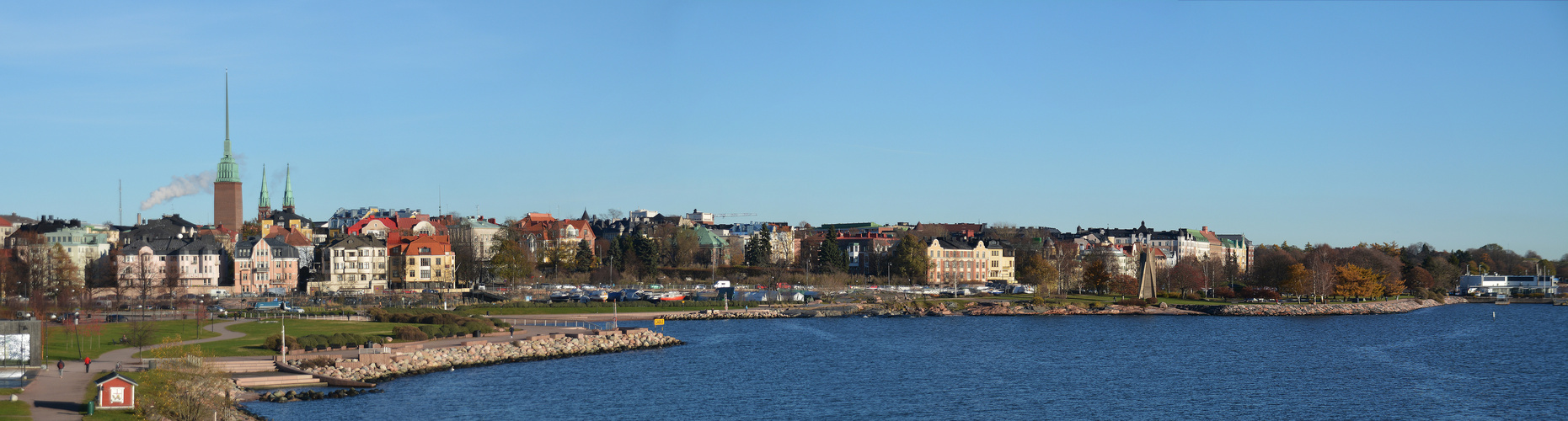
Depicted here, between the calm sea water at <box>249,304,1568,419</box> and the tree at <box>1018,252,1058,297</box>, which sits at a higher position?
the tree at <box>1018,252,1058,297</box>

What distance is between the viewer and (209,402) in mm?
36156

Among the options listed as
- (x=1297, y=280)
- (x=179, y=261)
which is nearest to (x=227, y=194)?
(x=179, y=261)

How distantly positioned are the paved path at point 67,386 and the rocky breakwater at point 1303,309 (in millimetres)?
87504

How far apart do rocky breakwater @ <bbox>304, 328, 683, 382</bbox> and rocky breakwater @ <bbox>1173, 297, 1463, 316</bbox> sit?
194 ft

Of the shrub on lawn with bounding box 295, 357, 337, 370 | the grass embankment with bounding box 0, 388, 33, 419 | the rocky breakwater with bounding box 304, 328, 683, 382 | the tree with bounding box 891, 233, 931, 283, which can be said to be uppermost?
the tree with bounding box 891, 233, 931, 283

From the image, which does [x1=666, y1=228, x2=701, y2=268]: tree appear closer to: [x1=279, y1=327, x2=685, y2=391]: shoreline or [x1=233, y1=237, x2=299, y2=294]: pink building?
[x1=233, y1=237, x2=299, y2=294]: pink building

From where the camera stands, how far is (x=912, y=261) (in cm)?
13800

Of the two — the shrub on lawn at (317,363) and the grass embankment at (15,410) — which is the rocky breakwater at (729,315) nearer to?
the shrub on lawn at (317,363)

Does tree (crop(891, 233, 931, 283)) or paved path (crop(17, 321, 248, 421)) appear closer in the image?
paved path (crop(17, 321, 248, 421))

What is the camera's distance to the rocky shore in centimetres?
10397

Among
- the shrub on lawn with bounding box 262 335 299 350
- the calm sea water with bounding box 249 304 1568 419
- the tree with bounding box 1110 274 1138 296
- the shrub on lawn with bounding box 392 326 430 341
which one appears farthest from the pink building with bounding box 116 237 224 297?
Result: the tree with bounding box 1110 274 1138 296

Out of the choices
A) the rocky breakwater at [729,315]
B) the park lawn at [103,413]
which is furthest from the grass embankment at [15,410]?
the rocky breakwater at [729,315]

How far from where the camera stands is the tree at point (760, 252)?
142 m

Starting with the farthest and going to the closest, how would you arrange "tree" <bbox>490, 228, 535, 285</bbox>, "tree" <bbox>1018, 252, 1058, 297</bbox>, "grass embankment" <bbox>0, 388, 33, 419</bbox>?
"tree" <bbox>490, 228, 535, 285</bbox> → "tree" <bbox>1018, 252, 1058, 297</bbox> → "grass embankment" <bbox>0, 388, 33, 419</bbox>
